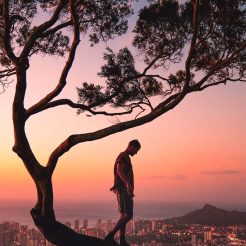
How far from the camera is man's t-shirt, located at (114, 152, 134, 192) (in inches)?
318

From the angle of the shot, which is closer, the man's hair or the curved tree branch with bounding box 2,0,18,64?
the curved tree branch with bounding box 2,0,18,64

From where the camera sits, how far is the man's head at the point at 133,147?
316 inches

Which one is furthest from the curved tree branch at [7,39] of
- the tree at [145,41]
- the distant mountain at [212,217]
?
the distant mountain at [212,217]

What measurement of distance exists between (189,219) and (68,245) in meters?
42.6

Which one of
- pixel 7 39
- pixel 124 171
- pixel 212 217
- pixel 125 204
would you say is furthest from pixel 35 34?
pixel 212 217

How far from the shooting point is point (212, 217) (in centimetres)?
4803

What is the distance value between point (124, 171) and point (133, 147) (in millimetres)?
397

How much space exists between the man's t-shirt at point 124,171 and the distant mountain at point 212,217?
35.4 meters

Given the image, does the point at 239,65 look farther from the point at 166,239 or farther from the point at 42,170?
the point at 166,239

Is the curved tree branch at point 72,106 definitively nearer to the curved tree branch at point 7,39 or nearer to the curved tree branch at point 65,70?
the curved tree branch at point 65,70

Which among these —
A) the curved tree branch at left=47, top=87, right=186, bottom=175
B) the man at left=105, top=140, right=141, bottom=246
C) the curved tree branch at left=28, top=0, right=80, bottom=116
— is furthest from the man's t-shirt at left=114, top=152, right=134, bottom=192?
the curved tree branch at left=28, top=0, right=80, bottom=116

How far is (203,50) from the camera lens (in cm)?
959

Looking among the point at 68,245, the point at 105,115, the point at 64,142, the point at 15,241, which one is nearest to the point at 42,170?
the point at 64,142

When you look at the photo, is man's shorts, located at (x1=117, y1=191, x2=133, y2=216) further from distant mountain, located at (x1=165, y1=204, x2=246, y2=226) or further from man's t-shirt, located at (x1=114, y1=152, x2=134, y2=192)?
distant mountain, located at (x1=165, y1=204, x2=246, y2=226)
